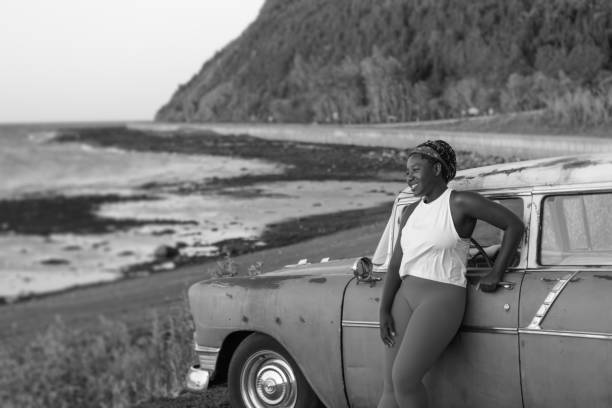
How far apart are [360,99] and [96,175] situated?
69.5 ft

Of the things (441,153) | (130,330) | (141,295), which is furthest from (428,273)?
(141,295)

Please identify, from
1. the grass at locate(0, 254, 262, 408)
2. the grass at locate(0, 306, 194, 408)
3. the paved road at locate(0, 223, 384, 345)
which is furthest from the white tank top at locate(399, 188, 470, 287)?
the paved road at locate(0, 223, 384, 345)

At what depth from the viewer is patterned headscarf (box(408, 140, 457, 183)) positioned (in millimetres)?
3957

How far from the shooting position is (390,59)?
6106cm

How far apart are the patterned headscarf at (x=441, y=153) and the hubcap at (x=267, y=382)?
1.54 metres

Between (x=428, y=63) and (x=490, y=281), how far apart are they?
58.4 meters

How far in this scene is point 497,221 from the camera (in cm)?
380

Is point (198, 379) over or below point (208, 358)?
below

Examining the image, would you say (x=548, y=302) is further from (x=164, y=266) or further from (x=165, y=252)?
(x=165, y=252)

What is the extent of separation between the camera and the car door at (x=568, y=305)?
3.54 metres

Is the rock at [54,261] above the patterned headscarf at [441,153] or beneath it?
beneath

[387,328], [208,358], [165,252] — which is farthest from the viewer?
[165,252]

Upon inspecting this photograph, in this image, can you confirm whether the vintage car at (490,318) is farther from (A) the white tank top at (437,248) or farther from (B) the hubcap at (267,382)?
(A) the white tank top at (437,248)

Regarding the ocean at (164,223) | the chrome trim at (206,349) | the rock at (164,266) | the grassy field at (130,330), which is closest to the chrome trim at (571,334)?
the chrome trim at (206,349)
